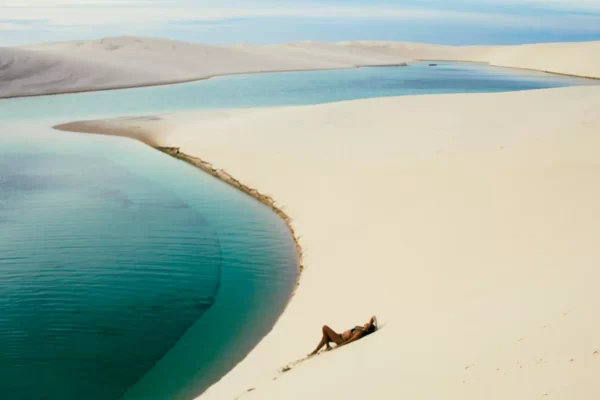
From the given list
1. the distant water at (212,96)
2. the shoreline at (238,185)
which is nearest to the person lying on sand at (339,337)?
the shoreline at (238,185)

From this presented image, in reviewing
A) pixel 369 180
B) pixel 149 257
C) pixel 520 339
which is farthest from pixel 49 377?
pixel 369 180

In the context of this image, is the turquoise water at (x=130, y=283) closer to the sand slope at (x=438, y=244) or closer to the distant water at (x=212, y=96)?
the sand slope at (x=438, y=244)

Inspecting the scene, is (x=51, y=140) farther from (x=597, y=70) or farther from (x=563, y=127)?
(x=597, y=70)

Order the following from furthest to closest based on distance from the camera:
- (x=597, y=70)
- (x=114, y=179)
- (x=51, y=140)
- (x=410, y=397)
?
(x=597, y=70) < (x=51, y=140) < (x=114, y=179) < (x=410, y=397)

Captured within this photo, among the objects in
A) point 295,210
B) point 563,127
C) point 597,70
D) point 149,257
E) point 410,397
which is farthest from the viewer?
point 597,70

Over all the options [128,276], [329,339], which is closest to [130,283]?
[128,276]

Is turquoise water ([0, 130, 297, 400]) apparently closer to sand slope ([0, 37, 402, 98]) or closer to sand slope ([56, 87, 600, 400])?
sand slope ([56, 87, 600, 400])
